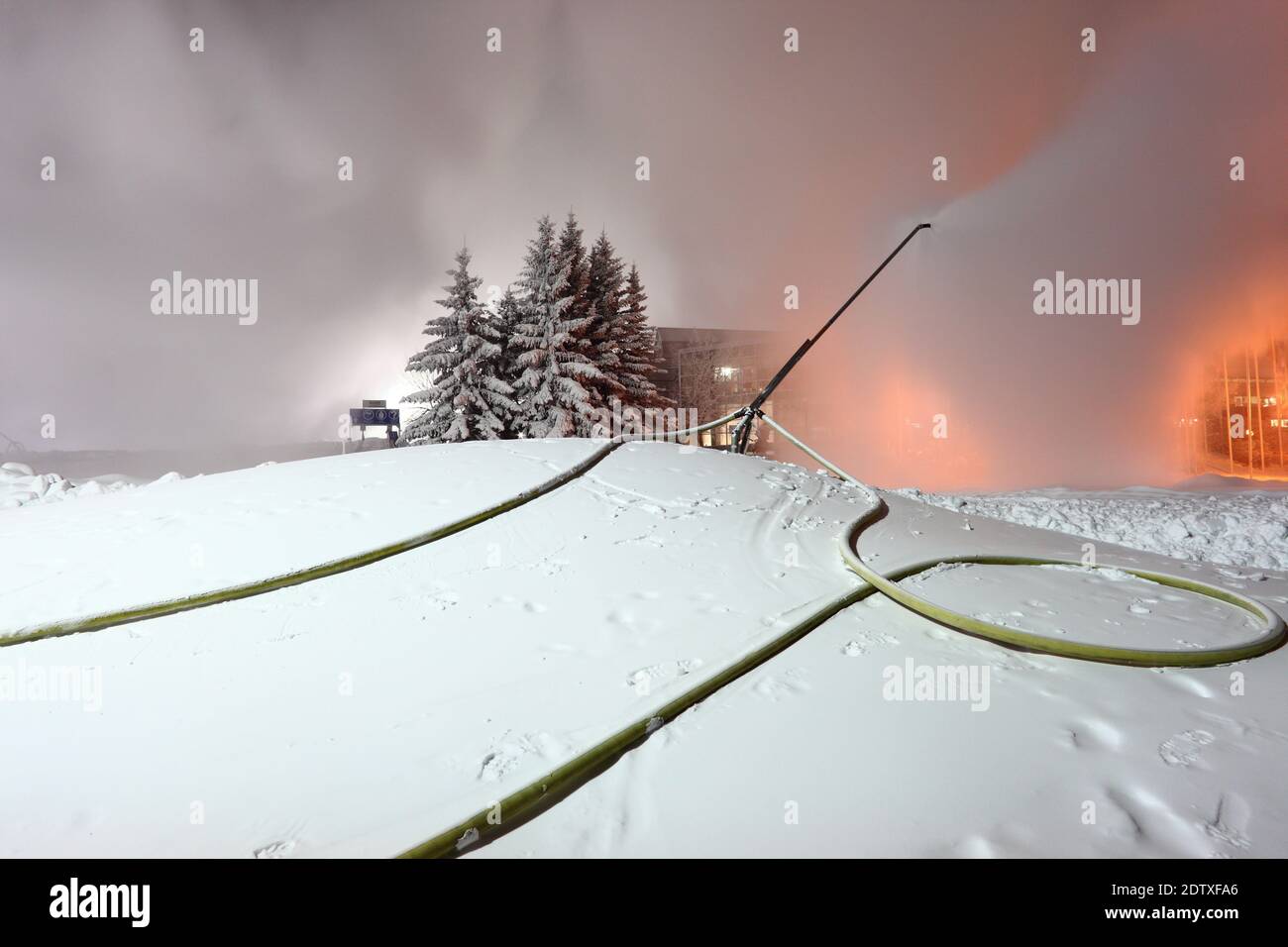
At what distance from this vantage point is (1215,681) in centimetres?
291

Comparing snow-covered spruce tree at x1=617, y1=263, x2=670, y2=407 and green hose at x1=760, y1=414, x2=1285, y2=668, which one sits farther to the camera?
snow-covered spruce tree at x1=617, y1=263, x2=670, y2=407

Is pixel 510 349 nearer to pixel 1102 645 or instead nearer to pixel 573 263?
pixel 573 263

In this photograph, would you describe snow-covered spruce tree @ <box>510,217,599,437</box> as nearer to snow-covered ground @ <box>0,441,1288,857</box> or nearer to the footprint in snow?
snow-covered ground @ <box>0,441,1288,857</box>

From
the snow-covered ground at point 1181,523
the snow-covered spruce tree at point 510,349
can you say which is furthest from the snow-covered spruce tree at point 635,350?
the snow-covered ground at point 1181,523

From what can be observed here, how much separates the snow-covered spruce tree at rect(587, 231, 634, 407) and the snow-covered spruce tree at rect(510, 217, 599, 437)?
65cm

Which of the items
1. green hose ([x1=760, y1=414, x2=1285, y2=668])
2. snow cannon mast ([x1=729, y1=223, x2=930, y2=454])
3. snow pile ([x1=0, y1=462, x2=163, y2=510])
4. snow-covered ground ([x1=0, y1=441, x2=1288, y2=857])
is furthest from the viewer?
snow pile ([x1=0, y1=462, x2=163, y2=510])

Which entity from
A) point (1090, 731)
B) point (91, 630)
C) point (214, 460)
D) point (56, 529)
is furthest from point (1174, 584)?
point (214, 460)

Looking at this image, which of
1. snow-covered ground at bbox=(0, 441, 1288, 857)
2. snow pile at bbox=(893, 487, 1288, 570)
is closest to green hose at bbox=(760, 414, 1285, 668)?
snow-covered ground at bbox=(0, 441, 1288, 857)

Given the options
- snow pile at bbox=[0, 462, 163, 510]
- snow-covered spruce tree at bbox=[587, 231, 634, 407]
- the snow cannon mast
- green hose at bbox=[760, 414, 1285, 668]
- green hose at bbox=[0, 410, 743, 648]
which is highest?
snow-covered spruce tree at bbox=[587, 231, 634, 407]

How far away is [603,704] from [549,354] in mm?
17613

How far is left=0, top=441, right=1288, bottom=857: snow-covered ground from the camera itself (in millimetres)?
1958

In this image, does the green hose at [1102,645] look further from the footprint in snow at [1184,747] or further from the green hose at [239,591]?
the green hose at [239,591]
